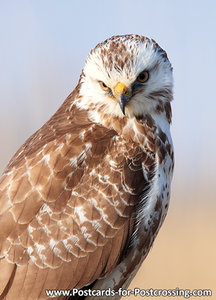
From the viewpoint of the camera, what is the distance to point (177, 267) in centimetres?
694

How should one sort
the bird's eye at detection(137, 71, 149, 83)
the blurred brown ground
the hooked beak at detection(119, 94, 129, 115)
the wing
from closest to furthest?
the wing < the hooked beak at detection(119, 94, 129, 115) < the bird's eye at detection(137, 71, 149, 83) < the blurred brown ground

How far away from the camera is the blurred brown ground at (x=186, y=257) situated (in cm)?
676

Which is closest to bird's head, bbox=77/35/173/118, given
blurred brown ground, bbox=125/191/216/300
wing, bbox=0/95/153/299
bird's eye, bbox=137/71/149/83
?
bird's eye, bbox=137/71/149/83

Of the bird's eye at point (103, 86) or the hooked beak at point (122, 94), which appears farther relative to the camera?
the bird's eye at point (103, 86)

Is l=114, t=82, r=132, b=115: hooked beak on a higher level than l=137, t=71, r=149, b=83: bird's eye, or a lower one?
lower

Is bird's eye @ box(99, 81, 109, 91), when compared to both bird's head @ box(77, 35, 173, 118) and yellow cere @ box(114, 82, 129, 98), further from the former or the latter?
yellow cere @ box(114, 82, 129, 98)

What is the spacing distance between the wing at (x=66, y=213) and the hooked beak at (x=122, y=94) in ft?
0.96

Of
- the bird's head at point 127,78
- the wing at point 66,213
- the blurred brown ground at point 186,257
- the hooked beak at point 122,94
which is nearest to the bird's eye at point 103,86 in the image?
the bird's head at point 127,78

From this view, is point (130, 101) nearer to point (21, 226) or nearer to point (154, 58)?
point (154, 58)

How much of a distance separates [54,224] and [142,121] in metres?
0.96

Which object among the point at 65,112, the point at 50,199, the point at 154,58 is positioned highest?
the point at 154,58

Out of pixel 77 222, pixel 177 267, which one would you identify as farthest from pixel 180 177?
pixel 77 222

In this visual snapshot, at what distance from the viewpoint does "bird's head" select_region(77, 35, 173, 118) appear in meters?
4.94

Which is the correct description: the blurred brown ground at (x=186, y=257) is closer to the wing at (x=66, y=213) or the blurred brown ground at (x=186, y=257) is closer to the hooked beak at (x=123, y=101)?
the wing at (x=66, y=213)
